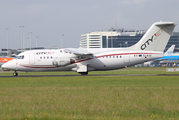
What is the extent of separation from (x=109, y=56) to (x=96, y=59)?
2312mm

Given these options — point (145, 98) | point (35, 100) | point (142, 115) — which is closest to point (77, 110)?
point (142, 115)

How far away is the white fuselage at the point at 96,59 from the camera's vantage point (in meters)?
46.0

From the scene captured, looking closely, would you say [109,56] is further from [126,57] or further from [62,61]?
[62,61]

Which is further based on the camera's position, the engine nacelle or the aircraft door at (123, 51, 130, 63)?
the engine nacelle

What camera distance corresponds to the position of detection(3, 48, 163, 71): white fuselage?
A: 4603cm

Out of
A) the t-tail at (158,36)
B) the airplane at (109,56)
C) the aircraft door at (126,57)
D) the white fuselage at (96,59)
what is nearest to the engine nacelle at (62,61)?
the airplane at (109,56)

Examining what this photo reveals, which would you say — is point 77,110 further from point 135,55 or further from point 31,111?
point 135,55

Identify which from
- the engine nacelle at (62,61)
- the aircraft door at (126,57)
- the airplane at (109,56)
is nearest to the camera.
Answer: the airplane at (109,56)

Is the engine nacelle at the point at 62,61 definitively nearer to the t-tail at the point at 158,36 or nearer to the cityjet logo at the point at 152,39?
the cityjet logo at the point at 152,39

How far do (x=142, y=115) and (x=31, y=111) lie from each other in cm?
608

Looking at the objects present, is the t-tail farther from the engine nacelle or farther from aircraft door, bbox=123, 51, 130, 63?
the engine nacelle

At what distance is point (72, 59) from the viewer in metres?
46.6

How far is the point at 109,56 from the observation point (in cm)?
4662

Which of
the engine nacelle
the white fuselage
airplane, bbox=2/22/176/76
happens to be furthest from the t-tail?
the engine nacelle
